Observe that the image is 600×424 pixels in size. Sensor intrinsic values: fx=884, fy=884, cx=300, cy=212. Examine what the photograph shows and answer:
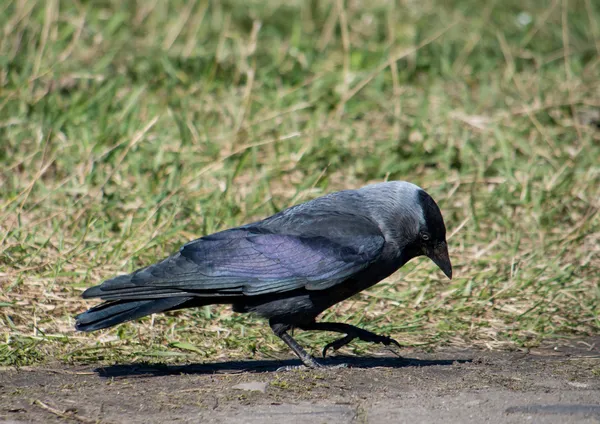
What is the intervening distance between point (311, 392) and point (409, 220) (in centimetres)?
106

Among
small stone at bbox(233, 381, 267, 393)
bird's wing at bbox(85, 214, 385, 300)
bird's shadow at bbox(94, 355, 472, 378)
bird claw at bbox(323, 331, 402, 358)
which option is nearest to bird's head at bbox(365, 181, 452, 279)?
bird's wing at bbox(85, 214, 385, 300)

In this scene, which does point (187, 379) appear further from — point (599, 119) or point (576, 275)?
point (599, 119)

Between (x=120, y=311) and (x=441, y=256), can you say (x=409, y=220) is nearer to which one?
(x=441, y=256)

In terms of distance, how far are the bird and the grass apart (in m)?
0.43

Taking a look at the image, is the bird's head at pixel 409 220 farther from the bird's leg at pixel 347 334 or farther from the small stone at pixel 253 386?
the small stone at pixel 253 386

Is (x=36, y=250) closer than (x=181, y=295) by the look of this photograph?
No

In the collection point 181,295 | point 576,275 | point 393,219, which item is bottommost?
point 576,275

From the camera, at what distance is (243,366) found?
4.34 metres

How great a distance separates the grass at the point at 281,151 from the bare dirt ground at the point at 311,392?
0.38m

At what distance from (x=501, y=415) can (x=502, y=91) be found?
5.20 metres

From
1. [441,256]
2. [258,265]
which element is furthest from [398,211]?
[258,265]

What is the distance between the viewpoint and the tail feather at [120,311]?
13.1ft

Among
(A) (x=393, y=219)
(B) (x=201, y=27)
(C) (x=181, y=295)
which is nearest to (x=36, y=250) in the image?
(C) (x=181, y=295)

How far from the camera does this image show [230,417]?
3.39 metres
